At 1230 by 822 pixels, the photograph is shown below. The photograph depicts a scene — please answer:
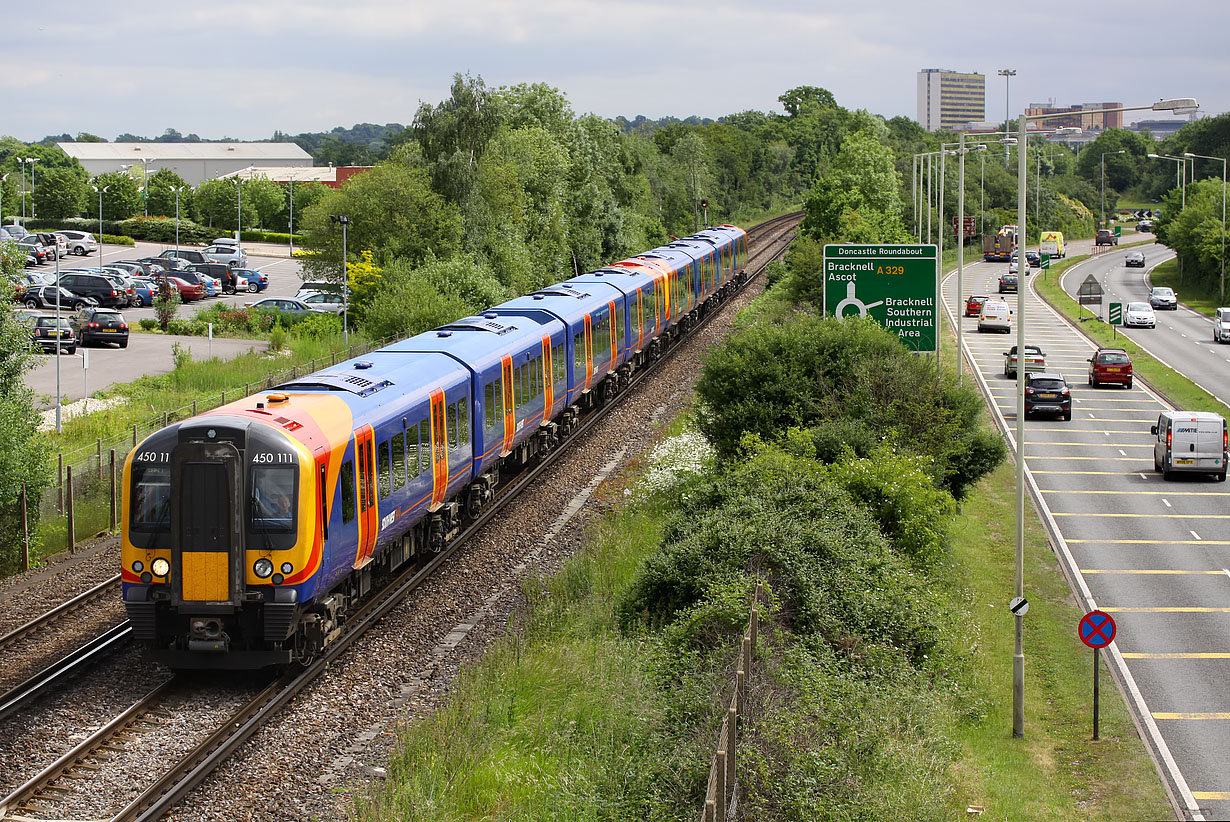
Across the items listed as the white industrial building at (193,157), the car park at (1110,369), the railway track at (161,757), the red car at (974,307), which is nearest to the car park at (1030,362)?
the car park at (1110,369)

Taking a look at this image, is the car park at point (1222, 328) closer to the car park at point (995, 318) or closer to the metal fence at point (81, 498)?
the car park at point (995, 318)

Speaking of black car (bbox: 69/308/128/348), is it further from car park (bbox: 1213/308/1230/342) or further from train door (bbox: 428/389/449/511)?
car park (bbox: 1213/308/1230/342)

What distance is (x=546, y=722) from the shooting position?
14281 mm

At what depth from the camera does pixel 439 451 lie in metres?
20.5

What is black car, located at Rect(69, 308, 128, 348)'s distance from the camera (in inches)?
1829

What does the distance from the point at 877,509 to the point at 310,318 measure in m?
33.7

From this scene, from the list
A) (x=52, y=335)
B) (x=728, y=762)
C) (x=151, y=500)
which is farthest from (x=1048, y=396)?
(x=52, y=335)

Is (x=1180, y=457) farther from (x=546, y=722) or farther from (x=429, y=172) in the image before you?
(x=429, y=172)

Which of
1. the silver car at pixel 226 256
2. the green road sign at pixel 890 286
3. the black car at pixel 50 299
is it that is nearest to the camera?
the green road sign at pixel 890 286

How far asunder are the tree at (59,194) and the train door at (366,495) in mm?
95269

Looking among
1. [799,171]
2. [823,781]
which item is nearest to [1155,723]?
[823,781]

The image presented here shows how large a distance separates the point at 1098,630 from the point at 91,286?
50.8 m

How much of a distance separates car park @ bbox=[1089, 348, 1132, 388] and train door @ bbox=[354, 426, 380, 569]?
126ft

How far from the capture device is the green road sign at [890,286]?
26094 millimetres
